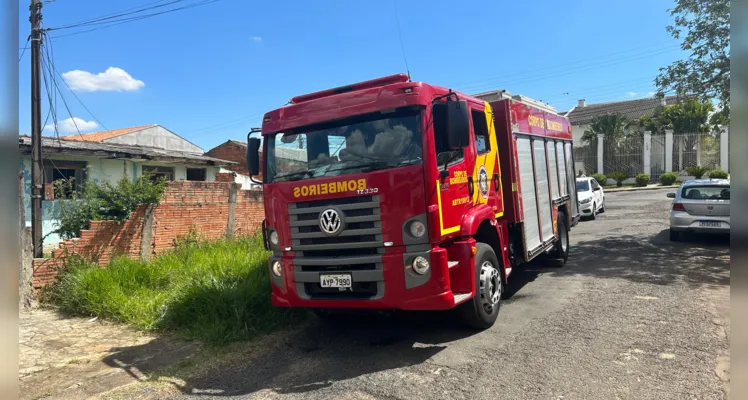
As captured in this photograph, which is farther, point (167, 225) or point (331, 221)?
point (167, 225)

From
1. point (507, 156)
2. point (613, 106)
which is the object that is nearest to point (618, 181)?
point (613, 106)

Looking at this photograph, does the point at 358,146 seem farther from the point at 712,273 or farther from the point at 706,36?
the point at 706,36

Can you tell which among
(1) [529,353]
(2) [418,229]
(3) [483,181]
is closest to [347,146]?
(2) [418,229]

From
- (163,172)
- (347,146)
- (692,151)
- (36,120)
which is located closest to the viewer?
(347,146)

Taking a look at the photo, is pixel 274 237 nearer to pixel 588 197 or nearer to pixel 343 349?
pixel 343 349

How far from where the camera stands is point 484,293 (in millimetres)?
5129

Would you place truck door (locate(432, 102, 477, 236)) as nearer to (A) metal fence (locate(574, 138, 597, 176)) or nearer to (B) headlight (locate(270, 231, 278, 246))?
(B) headlight (locate(270, 231, 278, 246))

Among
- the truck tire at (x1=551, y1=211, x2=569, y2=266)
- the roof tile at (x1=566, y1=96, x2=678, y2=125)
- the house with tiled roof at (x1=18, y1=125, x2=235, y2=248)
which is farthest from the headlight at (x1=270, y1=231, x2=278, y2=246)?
the roof tile at (x1=566, y1=96, x2=678, y2=125)

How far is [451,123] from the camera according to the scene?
14.9 ft

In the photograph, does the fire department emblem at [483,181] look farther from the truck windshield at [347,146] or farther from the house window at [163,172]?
the house window at [163,172]

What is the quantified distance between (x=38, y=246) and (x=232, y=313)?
5.52m

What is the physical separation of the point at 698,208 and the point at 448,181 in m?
8.31

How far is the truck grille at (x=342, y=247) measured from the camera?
14.8 feet

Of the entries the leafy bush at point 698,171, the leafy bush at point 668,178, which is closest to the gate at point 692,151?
the leafy bush at point 698,171
